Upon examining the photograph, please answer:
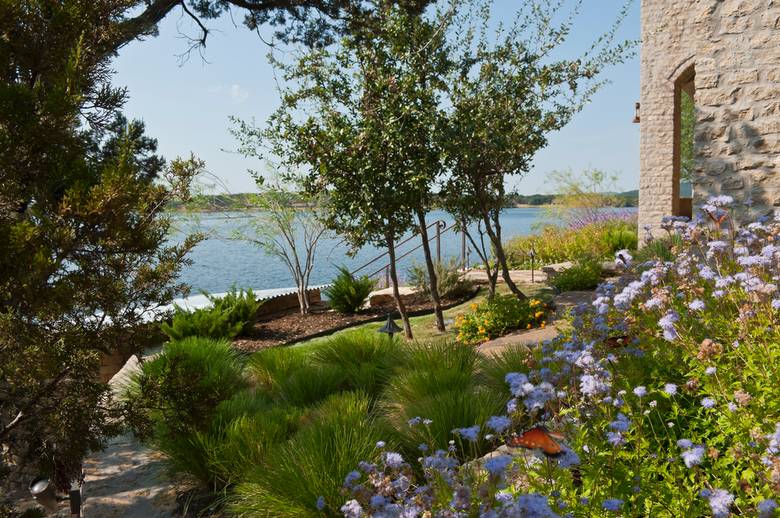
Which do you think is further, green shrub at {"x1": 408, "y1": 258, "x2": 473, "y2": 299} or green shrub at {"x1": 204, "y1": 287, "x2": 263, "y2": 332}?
green shrub at {"x1": 408, "y1": 258, "x2": 473, "y2": 299}

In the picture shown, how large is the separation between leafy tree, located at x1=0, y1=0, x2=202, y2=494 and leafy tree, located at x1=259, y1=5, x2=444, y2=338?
3.67m

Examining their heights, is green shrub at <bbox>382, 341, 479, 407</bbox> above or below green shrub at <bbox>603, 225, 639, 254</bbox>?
above

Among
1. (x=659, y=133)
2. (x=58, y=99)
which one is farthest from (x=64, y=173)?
(x=659, y=133)

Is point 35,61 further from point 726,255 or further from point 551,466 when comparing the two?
point 726,255

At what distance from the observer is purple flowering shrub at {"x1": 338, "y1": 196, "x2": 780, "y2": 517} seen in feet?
5.51

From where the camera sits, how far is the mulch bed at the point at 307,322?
789 centimetres

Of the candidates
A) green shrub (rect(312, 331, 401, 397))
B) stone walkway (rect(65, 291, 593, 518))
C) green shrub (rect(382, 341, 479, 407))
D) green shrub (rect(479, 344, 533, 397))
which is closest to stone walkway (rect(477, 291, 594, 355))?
green shrub (rect(479, 344, 533, 397))

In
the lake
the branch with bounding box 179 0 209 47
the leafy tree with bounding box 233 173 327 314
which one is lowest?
the lake

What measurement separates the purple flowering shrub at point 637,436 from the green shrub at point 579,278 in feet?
16.5

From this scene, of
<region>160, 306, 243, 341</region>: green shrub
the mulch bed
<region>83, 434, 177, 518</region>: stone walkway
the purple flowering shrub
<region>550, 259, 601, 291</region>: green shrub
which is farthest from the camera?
<region>550, 259, 601, 291</region>: green shrub

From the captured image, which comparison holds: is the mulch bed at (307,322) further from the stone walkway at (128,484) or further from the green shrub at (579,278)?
the stone walkway at (128,484)

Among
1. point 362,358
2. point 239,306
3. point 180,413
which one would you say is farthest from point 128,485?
point 239,306

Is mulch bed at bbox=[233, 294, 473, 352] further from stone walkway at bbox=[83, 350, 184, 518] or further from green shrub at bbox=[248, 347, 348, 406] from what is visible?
stone walkway at bbox=[83, 350, 184, 518]

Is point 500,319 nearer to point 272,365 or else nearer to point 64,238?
point 272,365
